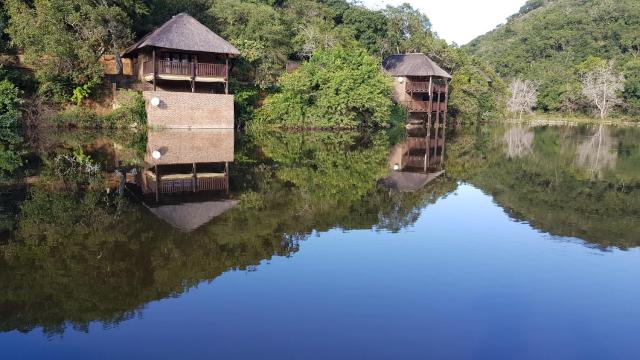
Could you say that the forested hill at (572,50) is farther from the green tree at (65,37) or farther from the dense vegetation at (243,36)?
the green tree at (65,37)

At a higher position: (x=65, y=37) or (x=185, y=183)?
(x=65, y=37)

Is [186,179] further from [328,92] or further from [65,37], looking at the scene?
[328,92]

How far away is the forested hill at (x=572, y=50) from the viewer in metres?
69.9

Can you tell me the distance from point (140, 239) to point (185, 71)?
20.6 m

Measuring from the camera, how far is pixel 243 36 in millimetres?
34500

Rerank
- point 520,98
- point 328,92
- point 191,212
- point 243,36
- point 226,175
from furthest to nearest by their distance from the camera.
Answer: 1. point 520,98
2. point 243,36
3. point 328,92
4. point 226,175
5. point 191,212

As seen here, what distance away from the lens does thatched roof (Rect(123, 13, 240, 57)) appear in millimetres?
26266

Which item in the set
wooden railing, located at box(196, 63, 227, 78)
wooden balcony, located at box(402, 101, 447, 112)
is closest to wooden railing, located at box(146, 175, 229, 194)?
wooden railing, located at box(196, 63, 227, 78)

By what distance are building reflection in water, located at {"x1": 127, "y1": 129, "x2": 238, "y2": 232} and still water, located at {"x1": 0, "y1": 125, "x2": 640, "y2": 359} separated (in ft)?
0.30

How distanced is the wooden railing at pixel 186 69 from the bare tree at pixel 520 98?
49.8 m

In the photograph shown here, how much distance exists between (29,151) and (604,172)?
22.3 meters

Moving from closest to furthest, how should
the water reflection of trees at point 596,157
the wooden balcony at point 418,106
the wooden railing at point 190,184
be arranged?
the wooden railing at point 190,184
the water reflection of trees at point 596,157
the wooden balcony at point 418,106

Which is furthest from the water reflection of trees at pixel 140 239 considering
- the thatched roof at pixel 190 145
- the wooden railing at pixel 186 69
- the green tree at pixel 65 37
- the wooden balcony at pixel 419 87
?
the wooden balcony at pixel 419 87

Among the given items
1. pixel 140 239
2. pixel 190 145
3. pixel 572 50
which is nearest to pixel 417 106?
pixel 190 145
